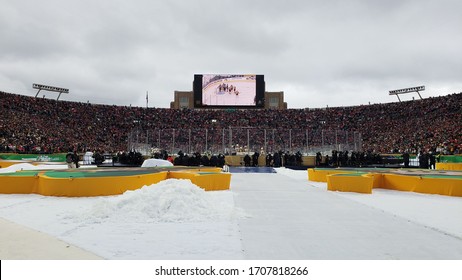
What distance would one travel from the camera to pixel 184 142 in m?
29.2

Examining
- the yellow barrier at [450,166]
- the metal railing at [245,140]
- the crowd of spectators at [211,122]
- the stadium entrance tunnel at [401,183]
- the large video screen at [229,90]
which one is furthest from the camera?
the large video screen at [229,90]

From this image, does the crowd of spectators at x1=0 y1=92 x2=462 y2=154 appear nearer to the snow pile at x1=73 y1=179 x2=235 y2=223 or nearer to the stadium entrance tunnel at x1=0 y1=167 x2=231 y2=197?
the stadium entrance tunnel at x1=0 y1=167 x2=231 y2=197

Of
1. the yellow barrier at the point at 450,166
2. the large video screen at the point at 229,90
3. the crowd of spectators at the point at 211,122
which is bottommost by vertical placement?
the yellow barrier at the point at 450,166

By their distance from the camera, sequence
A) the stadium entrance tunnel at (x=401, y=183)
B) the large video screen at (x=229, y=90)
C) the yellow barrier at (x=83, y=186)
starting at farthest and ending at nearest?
1. the large video screen at (x=229, y=90)
2. the stadium entrance tunnel at (x=401, y=183)
3. the yellow barrier at (x=83, y=186)

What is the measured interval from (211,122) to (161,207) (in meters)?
53.4

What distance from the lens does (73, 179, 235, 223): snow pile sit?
304 inches

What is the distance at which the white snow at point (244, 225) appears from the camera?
17.9ft

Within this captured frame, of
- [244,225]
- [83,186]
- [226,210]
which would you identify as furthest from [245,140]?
[244,225]

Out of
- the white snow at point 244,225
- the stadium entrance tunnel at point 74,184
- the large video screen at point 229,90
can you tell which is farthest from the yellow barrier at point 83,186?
the large video screen at point 229,90

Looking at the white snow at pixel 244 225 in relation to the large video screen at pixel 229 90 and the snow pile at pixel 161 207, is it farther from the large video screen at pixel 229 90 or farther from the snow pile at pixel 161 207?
the large video screen at pixel 229 90

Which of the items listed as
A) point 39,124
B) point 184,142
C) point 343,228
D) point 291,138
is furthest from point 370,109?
point 343,228

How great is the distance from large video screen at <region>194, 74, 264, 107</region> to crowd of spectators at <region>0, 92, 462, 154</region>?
12.3 ft

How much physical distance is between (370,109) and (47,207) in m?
59.9

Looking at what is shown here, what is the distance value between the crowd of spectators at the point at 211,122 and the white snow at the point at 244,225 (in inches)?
838
